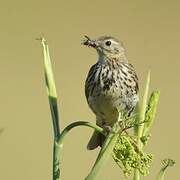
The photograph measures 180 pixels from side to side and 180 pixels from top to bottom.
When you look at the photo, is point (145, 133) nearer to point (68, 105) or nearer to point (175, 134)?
point (175, 134)

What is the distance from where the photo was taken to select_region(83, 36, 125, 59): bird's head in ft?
14.1

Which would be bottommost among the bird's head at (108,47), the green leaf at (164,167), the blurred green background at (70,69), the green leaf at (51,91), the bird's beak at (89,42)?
the blurred green background at (70,69)

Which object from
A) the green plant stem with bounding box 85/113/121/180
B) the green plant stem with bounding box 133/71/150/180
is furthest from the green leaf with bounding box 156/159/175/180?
the green plant stem with bounding box 85/113/121/180

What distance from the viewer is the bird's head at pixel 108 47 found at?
14.1 ft

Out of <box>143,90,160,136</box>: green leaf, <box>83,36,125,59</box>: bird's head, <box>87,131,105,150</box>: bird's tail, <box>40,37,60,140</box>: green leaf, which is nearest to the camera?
<box>40,37,60,140</box>: green leaf

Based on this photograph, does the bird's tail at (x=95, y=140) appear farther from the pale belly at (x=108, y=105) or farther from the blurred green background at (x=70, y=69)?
the blurred green background at (x=70, y=69)

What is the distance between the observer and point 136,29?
988 centimetres

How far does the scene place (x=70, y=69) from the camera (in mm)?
9094

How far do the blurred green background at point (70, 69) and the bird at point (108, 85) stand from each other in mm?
1806

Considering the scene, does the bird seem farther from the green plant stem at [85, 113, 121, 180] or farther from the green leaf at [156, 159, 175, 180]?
the green plant stem at [85, 113, 121, 180]

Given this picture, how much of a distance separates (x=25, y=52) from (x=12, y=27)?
1.85 ft

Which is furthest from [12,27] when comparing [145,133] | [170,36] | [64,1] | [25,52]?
[145,133]

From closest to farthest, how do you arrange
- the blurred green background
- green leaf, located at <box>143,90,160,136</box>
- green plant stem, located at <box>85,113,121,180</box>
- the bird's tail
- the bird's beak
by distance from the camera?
green plant stem, located at <box>85,113,121,180</box> → green leaf, located at <box>143,90,160,136</box> → the bird's beak → the bird's tail → the blurred green background

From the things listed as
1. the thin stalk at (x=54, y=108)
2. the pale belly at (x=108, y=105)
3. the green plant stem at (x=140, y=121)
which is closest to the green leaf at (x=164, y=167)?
the green plant stem at (x=140, y=121)
